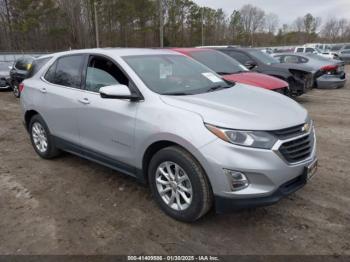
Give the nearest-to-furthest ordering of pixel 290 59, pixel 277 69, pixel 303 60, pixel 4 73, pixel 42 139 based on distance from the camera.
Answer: pixel 42 139 → pixel 277 69 → pixel 303 60 → pixel 4 73 → pixel 290 59

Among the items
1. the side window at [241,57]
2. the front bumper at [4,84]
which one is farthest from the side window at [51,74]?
the front bumper at [4,84]

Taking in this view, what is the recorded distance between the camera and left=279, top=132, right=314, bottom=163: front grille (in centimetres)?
296

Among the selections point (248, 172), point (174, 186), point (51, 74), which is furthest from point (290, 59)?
point (248, 172)

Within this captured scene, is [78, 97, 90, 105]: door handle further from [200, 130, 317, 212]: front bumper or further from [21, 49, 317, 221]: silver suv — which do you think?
[200, 130, 317, 212]: front bumper

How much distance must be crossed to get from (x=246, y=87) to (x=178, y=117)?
150 cm

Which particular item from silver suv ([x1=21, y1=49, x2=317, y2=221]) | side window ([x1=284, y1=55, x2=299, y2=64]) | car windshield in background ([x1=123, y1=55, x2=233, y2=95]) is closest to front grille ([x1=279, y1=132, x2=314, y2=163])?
silver suv ([x1=21, y1=49, x2=317, y2=221])

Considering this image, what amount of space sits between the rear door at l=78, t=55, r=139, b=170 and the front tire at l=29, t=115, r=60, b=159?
1.03m

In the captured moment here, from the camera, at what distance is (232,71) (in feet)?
25.7

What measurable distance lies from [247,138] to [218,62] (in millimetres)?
5603

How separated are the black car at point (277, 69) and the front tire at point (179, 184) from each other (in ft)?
21.7

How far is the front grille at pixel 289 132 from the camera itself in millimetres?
2953

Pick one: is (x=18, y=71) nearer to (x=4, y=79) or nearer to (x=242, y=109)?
(x=4, y=79)

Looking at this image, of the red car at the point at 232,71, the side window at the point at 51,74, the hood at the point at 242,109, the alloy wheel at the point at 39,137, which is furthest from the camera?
the red car at the point at 232,71

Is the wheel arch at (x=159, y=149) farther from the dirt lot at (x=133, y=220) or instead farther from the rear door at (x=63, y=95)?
the rear door at (x=63, y=95)
